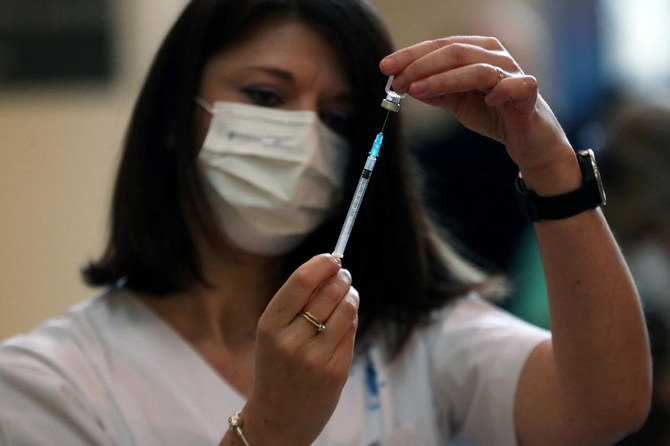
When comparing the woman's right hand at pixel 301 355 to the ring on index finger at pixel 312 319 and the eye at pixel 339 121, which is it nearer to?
the ring on index finger at pixel 312 319

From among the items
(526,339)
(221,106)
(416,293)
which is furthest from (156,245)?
(526,339)

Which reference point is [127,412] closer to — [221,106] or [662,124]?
[221,106]

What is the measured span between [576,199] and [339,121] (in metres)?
0.39

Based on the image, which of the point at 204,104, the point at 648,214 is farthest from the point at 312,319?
the point at 648,214

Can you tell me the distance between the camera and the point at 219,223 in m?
1.26

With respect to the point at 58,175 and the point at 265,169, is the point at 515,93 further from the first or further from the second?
the point at 58,175

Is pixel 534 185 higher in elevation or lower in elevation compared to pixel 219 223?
higher

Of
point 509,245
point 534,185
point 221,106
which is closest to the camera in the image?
point 534,185

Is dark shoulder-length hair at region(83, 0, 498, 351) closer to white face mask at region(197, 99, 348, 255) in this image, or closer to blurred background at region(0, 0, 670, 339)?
white face mask at region(197, 99, 348, 255)

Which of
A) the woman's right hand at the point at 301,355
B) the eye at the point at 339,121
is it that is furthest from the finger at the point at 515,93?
the eye at the point at 339,121

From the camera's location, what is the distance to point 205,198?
1263 mm

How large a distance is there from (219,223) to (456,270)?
1.27ft

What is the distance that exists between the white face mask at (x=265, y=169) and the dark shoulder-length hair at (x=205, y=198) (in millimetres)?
49

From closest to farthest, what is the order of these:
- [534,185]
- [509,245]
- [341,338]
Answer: [341,338]
[534,185]
[509,245]
